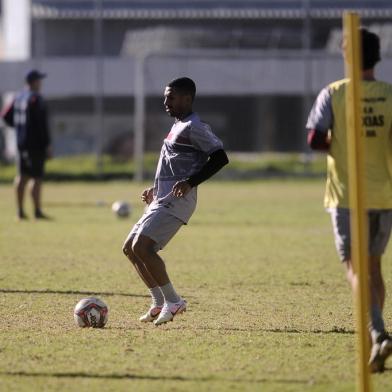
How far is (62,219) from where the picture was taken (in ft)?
59.0

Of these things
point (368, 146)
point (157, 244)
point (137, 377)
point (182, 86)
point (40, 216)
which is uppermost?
point (182, 86)

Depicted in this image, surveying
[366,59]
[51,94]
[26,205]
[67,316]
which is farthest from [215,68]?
[366,59]

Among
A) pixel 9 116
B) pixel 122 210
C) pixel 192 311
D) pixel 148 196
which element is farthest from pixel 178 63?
pixel 148 196

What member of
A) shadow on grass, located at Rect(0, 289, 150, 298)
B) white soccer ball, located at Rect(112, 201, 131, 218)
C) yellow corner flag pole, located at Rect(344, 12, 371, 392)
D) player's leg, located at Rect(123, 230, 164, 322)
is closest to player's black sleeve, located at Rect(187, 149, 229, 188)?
player's leg, located at Rect(123, 230, 164, 322)

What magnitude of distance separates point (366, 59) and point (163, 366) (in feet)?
7.07

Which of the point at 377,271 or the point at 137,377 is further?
the point at 377,271

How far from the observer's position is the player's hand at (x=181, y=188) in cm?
797

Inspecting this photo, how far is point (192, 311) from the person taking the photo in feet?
29.5

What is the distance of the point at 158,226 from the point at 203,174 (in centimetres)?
52

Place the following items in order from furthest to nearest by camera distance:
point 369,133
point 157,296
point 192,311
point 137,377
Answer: point 192,311, point 157,296, point 369,133, point 137,377

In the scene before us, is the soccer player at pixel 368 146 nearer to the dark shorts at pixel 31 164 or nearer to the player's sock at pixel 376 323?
the player's sock at pixel 376 323

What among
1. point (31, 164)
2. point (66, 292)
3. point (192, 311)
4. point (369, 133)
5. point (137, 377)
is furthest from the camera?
point (31, 164)

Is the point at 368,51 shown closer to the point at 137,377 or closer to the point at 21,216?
the point at 137,377

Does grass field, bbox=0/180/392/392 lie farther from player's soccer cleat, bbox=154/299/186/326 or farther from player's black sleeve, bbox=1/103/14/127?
player's black sleeve, bbox=1/103/14/127
